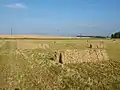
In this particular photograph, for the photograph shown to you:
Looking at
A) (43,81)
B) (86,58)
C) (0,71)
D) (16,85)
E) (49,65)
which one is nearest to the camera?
(16,85)

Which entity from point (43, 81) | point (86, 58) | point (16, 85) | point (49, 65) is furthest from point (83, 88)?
point (86, 58)

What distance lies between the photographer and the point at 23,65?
936 inches

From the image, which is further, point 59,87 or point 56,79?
point 56,79

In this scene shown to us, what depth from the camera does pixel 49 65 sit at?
79.7 feet

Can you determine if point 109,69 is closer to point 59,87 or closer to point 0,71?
point 59,87

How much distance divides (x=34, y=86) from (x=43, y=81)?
147cm

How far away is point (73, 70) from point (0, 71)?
6.54 metres

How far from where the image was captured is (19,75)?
1941cm

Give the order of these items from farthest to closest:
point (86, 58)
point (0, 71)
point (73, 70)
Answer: point (86, 58) → point (73, 70) → point (0, 71)

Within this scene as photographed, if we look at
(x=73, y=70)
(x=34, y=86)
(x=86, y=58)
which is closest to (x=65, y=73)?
(x=73, y=70)

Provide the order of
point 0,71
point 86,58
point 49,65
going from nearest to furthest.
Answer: point 0,71
point 49,65
point 86,58

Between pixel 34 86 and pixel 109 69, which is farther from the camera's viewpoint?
pixel 109 69

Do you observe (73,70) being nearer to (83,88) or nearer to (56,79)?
(56,79)

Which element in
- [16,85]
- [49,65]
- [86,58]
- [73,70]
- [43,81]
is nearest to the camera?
[16,85]
